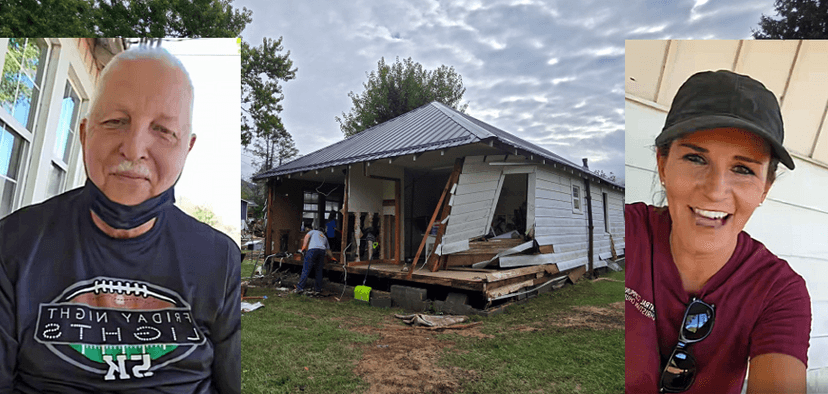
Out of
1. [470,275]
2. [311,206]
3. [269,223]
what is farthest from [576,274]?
[269,223]

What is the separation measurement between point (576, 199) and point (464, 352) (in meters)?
5.69

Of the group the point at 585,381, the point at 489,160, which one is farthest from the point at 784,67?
the point at 489,160

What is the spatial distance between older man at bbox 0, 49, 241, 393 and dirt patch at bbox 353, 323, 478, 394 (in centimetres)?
160

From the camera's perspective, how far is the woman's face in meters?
2.07

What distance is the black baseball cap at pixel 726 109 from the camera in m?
2.06

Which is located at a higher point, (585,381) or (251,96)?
(251,96)

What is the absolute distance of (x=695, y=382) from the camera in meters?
2.18

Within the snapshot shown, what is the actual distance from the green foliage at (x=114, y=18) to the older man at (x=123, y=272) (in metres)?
10.6

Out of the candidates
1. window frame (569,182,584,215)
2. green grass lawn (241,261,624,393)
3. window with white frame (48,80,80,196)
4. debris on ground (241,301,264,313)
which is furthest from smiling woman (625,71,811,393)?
window frame (569,182,584,215)

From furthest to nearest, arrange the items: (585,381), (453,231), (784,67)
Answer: (453,231), (585,381), (784,67)

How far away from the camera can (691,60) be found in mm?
2309

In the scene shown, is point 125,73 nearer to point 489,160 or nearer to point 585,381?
point 585,381

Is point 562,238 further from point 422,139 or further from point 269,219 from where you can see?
point 269,219

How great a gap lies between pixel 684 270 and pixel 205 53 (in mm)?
2866
